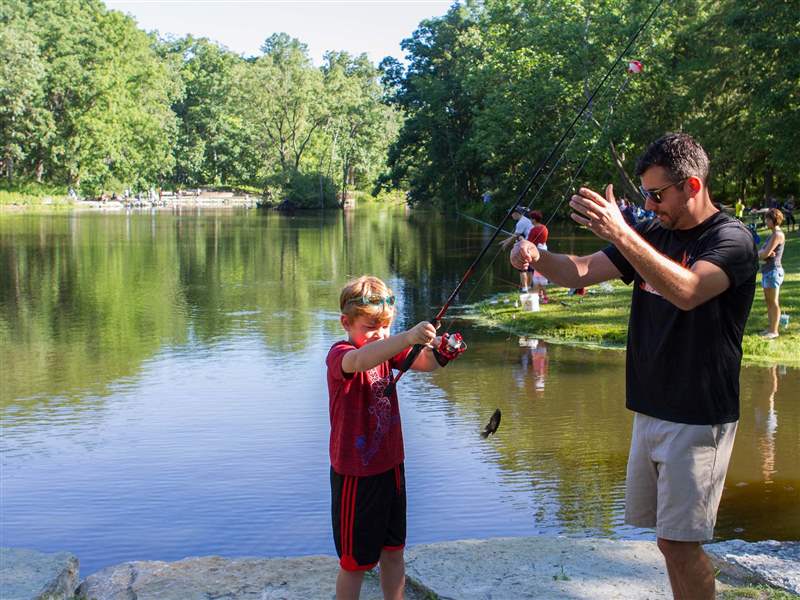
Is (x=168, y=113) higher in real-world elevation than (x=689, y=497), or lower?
higher

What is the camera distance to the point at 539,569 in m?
4.59

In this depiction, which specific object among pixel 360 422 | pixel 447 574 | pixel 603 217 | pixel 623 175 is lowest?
pixel 447 574

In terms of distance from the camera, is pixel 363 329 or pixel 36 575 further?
pixel 36 575

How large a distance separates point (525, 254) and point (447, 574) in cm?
166

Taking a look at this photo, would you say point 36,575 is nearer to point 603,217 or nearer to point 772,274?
point 603,217

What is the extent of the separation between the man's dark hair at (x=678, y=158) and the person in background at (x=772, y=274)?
8435mm

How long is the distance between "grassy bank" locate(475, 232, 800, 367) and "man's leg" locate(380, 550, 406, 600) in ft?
25.8

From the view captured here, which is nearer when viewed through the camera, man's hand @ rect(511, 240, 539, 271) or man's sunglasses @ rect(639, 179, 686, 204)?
man's sunglasses @ rect(639, 179, 686, 204)

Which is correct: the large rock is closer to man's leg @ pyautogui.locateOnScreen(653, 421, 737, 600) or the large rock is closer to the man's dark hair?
man's leg @ pyautogui.locateOnScreen(653, 421, 737, 600)

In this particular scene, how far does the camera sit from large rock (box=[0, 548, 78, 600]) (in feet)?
14.2

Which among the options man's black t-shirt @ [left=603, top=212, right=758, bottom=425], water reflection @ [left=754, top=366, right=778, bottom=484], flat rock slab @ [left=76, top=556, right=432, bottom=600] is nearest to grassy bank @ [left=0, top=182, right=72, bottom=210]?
water reflection @ [left=754, top=366, right=778, bottom=484]

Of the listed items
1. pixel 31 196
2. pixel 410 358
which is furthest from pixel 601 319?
pixel 31 196

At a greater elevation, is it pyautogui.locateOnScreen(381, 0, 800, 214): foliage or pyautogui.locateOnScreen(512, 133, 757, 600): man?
pyautogui.locateOnScreen(381, 0, 800, 214): foliage

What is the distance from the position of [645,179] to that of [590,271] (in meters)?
0.50
